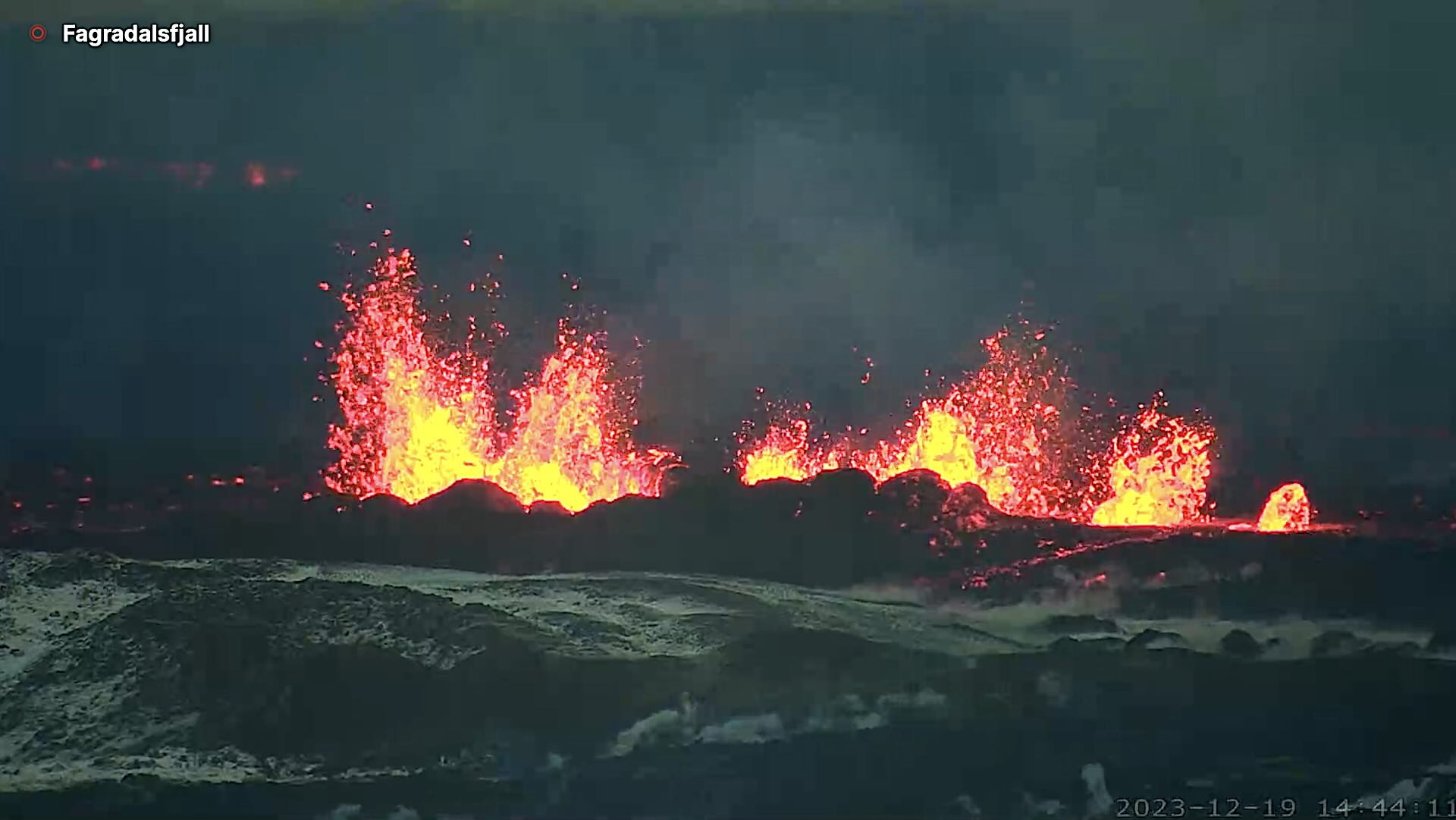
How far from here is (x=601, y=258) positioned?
4953 mm

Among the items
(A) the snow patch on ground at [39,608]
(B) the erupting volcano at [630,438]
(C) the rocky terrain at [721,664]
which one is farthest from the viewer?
(B) the erupting volcano at [630,438]

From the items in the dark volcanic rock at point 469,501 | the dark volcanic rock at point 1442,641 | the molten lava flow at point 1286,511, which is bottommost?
the dark volcanic rock at point 1442,641

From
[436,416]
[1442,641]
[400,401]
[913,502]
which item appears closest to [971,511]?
[913,502]

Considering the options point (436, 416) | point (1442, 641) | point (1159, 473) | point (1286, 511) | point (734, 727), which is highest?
point (436, 416)

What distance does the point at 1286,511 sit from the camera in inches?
193

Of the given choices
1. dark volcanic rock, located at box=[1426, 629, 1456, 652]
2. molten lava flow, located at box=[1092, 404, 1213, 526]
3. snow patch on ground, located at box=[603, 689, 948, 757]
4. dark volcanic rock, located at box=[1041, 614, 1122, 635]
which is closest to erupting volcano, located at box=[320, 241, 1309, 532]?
molten lava flow, located at box=[1092, 404, 1213, 526]

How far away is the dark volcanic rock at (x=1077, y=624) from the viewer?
4848 mm

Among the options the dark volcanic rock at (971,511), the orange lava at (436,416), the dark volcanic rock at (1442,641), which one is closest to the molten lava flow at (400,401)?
the orange lava at (436,416)

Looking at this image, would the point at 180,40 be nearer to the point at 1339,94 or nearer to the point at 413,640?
the point at 413,640

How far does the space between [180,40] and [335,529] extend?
4.79ft

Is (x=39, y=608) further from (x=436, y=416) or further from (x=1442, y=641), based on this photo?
(x=1442, y=641)

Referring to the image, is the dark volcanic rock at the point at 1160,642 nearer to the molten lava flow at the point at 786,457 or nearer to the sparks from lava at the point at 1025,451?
the sparks from lava at the point at 1025,451

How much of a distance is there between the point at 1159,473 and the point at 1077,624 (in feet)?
1.57

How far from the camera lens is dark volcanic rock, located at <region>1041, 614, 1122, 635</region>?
4.85 meters
